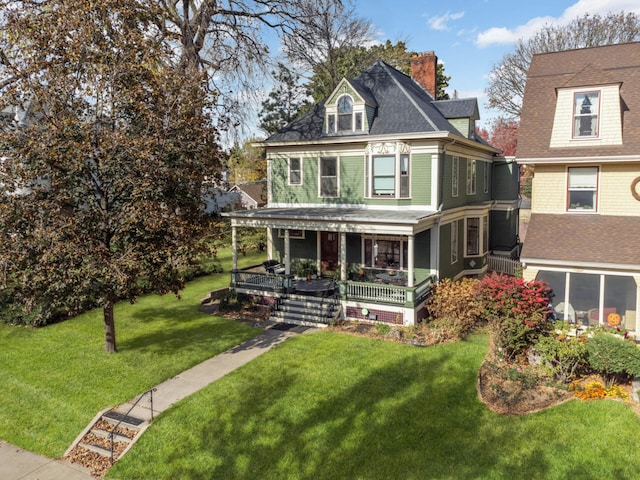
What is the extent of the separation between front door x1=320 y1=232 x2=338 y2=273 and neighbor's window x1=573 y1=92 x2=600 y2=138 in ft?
33.9

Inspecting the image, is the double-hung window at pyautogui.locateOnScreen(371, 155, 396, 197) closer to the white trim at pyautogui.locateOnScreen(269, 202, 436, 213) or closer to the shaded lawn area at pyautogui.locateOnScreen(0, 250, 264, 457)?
the white trim at pyautogui.locateOnScreen(269, 202, 436, 213)

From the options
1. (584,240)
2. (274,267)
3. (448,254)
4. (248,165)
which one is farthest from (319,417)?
(248,165)

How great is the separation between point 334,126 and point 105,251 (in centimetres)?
1127

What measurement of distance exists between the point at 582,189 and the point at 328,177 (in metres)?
9.91

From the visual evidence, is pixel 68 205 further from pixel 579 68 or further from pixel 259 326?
pixel 579 68

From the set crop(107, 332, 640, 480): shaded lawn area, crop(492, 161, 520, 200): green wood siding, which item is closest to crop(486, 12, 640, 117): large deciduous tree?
crop(492, 161, 520, 200): green wood siding

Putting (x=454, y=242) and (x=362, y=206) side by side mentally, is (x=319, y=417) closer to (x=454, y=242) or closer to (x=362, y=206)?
(x=362, y=206)

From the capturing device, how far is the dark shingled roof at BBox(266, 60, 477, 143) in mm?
18250

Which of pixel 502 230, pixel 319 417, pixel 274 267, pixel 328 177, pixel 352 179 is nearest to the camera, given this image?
pixel 319 417

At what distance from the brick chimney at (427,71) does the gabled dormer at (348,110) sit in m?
6.80

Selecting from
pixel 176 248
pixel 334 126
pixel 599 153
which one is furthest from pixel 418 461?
pixel 334 126

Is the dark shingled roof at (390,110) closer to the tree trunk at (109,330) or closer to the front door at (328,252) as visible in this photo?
the front door at (328,252)

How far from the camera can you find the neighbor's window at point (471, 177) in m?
21.6

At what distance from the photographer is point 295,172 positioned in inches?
821
